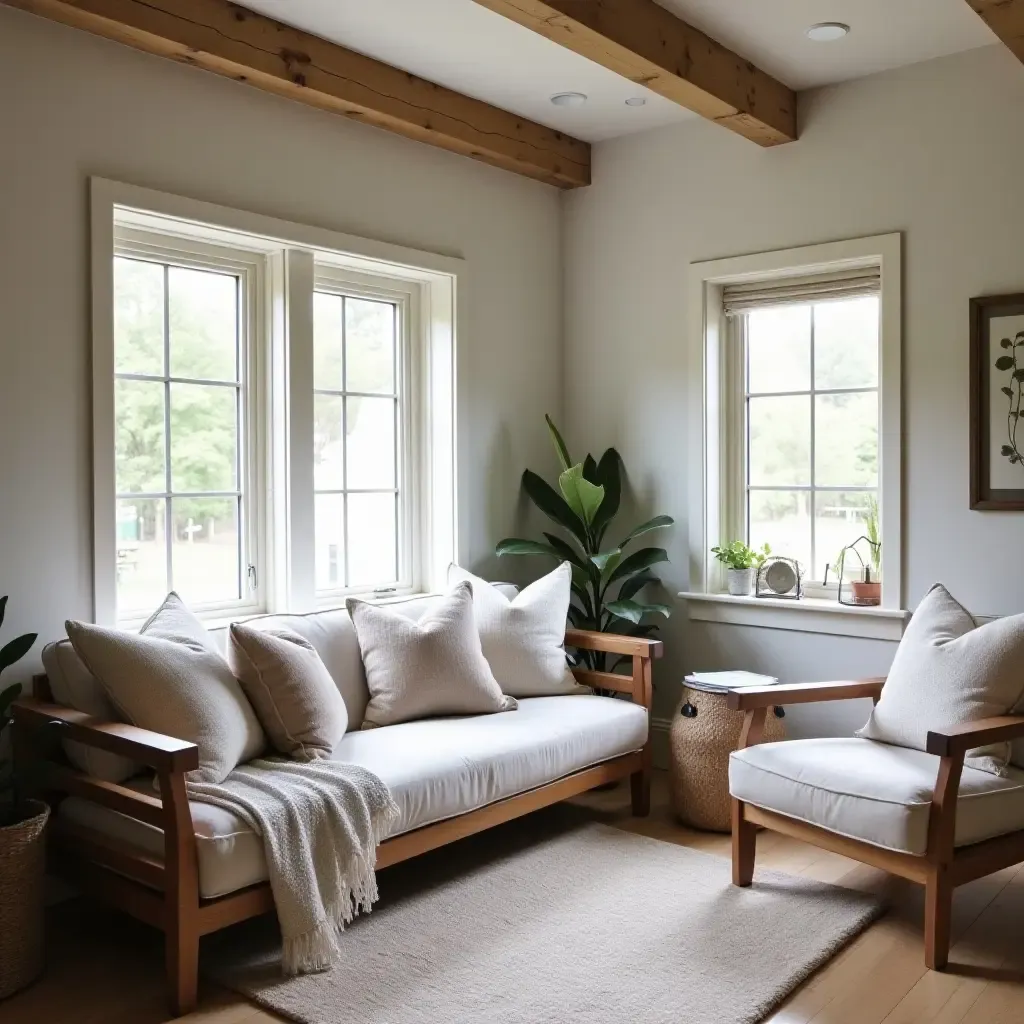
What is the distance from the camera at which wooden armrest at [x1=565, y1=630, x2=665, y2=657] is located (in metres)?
3.99

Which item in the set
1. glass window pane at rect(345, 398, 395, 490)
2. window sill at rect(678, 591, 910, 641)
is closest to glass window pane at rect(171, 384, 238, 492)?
glass window pane at rect(345, 398, 395, 490)

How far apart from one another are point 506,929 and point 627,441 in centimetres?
237

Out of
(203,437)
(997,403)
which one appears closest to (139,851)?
(203,437)

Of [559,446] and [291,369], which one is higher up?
[291,369]

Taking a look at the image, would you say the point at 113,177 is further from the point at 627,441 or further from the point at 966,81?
the point at 966,81

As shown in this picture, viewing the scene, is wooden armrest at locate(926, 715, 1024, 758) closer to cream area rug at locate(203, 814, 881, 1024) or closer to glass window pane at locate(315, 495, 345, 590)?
cream area rug at locate(203, 814, 881, 1024)

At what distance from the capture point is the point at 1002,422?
12.4ft

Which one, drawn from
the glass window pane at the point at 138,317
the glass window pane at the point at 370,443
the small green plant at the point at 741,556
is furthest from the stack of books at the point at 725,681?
the glass window pane at the point at 138,317

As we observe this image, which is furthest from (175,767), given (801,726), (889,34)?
(889,34)

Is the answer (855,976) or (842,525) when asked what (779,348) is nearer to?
(842,525)

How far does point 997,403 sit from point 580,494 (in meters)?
1.64

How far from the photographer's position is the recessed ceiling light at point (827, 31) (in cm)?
354

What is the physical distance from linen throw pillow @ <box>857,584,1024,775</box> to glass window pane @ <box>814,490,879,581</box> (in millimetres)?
791

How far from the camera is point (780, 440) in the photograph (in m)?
4.50
